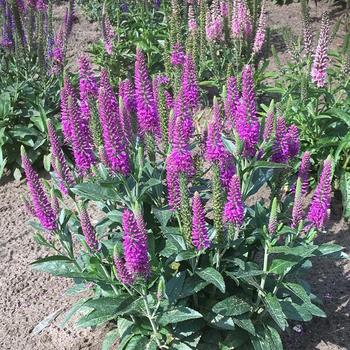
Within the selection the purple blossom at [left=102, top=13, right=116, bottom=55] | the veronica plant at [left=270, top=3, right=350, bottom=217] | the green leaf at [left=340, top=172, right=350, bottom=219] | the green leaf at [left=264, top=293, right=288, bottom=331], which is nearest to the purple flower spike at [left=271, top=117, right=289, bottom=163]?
the green leaf at [left=264, top=293, right=288, bottom=331]

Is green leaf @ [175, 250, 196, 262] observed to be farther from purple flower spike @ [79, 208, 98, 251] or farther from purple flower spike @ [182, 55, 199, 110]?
purple flower spike @ [182, 55, 199, 110]

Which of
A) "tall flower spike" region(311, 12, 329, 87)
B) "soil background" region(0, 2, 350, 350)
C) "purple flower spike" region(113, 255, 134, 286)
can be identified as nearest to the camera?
"purple flower spike" region(113, 255, 134, 286)

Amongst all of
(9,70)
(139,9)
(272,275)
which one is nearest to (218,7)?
(139,9)

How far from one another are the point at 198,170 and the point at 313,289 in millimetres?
1569

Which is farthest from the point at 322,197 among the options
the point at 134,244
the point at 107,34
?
the point at 107,34

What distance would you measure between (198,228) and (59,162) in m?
0.99

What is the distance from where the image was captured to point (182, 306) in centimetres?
319

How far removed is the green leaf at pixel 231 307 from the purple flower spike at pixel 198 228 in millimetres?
512

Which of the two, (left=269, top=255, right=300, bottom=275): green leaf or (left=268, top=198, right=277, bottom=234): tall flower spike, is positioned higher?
(left=268, top=198, right=277, bottom=234): tall flower spike

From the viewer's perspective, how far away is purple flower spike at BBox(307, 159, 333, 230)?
3.03 m

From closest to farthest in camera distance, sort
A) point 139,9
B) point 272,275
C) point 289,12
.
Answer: point 272,275 < point 139,9 < point 289,12

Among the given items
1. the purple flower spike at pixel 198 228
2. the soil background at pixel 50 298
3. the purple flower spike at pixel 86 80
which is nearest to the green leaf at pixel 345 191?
the soil background at pixel 50 298

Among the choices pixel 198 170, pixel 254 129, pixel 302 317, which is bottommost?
pixel 302 317

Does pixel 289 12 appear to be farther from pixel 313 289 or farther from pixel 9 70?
pixel 313 289
